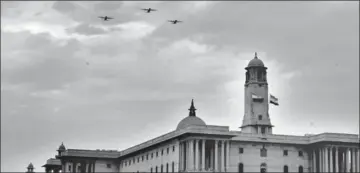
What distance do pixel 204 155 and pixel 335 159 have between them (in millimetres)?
22062

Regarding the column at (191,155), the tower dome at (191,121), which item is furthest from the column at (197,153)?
the tower dome at (191,121)

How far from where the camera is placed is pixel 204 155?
5394 inches

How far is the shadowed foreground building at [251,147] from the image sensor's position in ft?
455

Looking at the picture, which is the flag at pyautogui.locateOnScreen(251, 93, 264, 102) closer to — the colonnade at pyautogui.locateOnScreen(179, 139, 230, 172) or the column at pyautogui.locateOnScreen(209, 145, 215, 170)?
the colonnade at pyautogui.locateOnScreen(179, 139, 230, 172)

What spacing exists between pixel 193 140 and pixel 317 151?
2214cm

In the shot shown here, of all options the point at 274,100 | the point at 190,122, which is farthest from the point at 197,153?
the point at 274,100

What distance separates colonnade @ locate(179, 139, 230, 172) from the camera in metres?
137

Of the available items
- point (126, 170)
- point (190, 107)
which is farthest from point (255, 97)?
point (126, 170)

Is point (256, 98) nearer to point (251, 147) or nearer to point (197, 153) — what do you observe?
point (251, 147)

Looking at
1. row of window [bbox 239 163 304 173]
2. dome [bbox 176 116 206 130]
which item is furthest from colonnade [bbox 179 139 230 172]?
dome [bbox 176 116 206 130]

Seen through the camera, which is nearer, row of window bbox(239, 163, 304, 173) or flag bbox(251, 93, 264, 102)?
row of window bbox(239, 163, 304, 173)

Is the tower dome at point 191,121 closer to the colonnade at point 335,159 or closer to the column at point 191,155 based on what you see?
the column at point 191,155

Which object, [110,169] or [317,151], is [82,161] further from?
[317,151]

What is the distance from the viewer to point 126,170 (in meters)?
168
